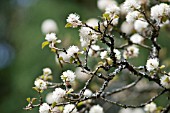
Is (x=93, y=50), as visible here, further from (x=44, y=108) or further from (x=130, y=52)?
(x=44, y=108)

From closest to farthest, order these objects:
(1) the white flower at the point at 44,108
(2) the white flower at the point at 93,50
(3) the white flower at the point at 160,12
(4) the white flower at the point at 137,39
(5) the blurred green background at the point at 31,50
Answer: (1) the white flower at the point at 44,108, (3) the white flower at the point at 160,12, (2) the white flower at the point at 93,50, (4) the white flower at the point at 137,39, (5) the blurred green background at the point at 31,50

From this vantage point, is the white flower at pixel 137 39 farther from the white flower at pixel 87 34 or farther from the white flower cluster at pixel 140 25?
the white flower at pixel 87 34

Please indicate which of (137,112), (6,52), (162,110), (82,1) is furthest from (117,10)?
(6,52)

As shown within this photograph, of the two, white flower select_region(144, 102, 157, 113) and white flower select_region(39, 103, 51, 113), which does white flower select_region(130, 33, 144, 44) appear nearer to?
white flower select_region(144, 102, 157, 113)

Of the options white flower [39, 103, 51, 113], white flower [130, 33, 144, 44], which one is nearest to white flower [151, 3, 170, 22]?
white flower [130, 33, 144, 44]

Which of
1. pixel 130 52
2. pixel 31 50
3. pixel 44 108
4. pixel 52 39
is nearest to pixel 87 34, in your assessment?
pixel 52 39

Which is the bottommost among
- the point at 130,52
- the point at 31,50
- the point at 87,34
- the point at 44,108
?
the point at 44,108

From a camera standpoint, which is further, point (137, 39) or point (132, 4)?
point (137, 39)

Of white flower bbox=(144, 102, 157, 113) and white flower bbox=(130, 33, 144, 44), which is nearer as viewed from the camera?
white flower bbox=(144, 102, 157, 113)

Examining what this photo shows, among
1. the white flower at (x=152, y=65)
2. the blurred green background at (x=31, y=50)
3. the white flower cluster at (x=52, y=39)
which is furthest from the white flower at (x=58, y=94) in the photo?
the blurred green background at (x=31, y=50)
